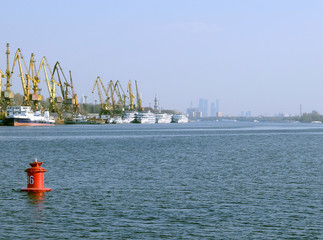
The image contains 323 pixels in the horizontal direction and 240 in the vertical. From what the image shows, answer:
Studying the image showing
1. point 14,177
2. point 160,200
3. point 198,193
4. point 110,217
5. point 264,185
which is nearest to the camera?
point 110,217

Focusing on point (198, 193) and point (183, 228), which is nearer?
point (183, 228)

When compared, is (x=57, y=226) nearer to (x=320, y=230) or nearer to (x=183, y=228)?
(x=183, y=228)

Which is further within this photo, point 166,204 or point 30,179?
point 30,179

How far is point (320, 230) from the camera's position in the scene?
22.3 m

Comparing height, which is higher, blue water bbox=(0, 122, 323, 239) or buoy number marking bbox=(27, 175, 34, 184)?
buoy number marking bbox=(27, 175, 34, 184)

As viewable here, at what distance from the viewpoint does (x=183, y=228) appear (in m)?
22.6

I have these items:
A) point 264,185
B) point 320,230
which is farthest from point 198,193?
point 320,230

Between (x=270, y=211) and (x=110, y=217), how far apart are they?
6.78 meters

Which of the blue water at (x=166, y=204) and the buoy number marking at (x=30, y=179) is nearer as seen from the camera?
the blue water at (x=166, y=204)

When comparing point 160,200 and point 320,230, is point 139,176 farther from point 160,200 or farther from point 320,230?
point 320,230

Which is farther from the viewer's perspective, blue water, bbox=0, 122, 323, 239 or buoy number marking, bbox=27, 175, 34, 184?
buoy number marking, bbox=27, 175, 34, 184

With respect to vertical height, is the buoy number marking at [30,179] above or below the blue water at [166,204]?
above

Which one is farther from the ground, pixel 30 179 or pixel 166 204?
pixel 30 179

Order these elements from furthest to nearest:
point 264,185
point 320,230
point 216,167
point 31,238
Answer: point 216,167, point 264,185, point 320,230, point 31,238
